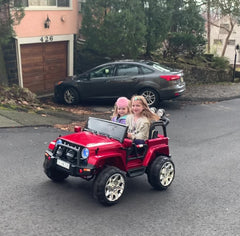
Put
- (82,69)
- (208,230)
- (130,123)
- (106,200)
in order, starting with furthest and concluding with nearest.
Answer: (82,69) < (130,123) < (106,200) < (208,230)

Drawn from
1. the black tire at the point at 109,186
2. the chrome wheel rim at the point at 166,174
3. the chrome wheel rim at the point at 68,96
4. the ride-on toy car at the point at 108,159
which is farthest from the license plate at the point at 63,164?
the chrome wheel rim at the point at 68,96

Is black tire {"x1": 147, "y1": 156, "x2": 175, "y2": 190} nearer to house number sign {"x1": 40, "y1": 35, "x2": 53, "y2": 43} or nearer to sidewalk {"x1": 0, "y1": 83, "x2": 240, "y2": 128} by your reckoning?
sidewalk {"x1": 0, "y1": 83, "x2": 240, "y2": 128}

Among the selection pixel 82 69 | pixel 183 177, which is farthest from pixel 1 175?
pixel 82 69

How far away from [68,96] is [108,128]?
8.94 metres

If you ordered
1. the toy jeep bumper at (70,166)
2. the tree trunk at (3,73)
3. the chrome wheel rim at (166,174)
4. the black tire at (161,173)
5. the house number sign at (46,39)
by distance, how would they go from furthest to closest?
the house number sign at (46,39) < the tree trunk at (3,73) < the chrome wheel rim at (166,174) < the black tire at (161,173) < the toy jeep bumper at (70,166)

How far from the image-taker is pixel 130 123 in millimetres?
6590

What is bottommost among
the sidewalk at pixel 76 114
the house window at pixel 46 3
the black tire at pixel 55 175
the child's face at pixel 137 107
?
the sidewalk at pixel 76 114

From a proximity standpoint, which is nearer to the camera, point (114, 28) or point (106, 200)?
point (106, 200)

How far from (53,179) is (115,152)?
1393mm

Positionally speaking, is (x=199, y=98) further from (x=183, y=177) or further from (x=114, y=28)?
(x=183, y=177)

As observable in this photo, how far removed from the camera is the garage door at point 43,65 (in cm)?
1703

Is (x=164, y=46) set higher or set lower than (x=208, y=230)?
higher

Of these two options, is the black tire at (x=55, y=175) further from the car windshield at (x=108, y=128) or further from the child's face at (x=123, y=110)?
the child's face at (x=123, y=110)

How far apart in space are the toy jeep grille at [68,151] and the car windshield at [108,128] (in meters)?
0.62
